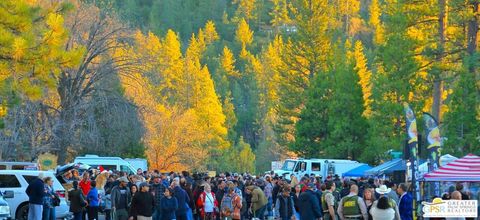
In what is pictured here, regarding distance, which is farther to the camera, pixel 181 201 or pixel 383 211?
pixel 181 201

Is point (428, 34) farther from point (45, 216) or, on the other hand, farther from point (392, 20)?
point (45, 216)

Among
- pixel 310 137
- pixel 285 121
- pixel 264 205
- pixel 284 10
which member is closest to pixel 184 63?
pixel 285 121

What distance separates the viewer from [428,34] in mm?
52406

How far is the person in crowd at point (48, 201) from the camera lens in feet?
87.0

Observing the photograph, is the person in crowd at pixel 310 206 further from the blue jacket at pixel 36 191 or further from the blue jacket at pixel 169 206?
the blue jacket at pixel 36 191

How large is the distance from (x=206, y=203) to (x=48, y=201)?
440cm

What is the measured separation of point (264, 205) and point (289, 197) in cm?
303

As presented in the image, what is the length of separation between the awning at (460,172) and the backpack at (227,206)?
489 centimetres

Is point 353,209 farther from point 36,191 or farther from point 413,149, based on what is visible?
point 36,191

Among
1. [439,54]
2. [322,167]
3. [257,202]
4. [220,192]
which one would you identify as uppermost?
[439,54]

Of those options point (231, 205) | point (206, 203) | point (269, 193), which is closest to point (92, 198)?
point (206, 203)

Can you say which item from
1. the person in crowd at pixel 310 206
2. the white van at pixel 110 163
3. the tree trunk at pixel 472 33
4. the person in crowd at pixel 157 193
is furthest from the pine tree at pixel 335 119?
the person in crowd at pixel 310 206

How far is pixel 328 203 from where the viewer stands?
24.4 metres

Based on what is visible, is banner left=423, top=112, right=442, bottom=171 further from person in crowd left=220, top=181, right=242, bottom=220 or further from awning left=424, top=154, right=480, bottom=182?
person in crowd left=220, top=181, right=242, bottom=220
